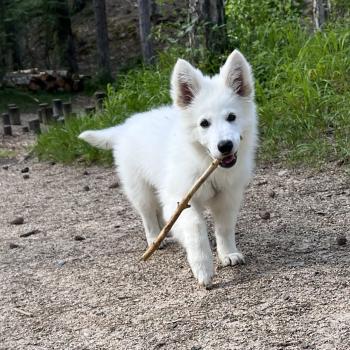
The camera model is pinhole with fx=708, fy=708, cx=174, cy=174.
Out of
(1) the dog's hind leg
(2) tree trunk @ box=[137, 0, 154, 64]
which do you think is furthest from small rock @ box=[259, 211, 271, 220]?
(2) tree trunk @ box=[137, 0, 154, 64]

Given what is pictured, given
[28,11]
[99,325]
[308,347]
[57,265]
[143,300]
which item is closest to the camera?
[308,347]

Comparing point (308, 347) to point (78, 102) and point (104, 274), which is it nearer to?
point (104, 274)

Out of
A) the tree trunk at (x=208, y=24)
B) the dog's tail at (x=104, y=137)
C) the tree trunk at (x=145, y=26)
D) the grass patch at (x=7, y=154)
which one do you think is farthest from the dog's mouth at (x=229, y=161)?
the tree trunk at (x=145, y=26)

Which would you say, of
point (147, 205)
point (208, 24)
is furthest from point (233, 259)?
point (208, 24)

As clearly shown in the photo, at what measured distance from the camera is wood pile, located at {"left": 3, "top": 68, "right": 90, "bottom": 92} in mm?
19234

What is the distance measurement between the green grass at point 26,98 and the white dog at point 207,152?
13.1m

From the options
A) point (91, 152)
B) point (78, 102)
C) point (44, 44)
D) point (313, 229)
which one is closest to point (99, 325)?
point (313, 229)

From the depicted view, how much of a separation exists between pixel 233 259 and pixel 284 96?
3.32m

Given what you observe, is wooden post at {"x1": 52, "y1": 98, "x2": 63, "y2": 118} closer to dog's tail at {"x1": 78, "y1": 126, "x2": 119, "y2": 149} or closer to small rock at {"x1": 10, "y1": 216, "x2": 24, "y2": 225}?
small rock at {"x1": 10, "y1": 216, "x2": 24, "y2": 225}

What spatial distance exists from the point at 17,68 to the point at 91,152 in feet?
47.2

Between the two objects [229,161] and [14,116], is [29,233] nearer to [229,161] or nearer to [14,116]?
[229,161]

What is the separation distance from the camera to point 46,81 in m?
19.4

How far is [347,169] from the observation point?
561 cm

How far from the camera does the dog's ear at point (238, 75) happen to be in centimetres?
396
